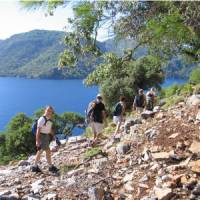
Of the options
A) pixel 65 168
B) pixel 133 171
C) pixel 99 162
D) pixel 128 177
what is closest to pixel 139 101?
pixel 65 168

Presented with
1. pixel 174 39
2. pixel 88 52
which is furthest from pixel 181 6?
pixel 88 52

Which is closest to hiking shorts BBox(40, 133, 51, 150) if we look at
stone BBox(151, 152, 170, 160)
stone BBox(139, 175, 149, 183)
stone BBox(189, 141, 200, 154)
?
stone BBox(151, 152, 170, 160)

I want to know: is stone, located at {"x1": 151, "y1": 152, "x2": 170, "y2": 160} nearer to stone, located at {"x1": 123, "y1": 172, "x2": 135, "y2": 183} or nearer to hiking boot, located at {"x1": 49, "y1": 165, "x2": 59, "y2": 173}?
stone, located at {"x1": 123, "y1": 172, "x2": 135, "y2": 183}

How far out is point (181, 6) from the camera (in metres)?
8.55

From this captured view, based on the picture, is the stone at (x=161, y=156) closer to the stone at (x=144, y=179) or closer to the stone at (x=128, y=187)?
the stone at (x=144, y=179)

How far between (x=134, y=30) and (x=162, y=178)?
445 cm

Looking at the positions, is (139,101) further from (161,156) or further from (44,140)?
(161,156)

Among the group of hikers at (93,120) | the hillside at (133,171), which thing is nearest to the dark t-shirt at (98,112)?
the group of hikers at (93,120)

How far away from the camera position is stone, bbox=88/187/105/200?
41.3ft

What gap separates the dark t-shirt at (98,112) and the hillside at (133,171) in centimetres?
120

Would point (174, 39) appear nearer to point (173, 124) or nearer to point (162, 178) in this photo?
point (162, 178)

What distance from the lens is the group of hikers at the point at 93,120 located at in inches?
629

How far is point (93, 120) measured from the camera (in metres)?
19.2

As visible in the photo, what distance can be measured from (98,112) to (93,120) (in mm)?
385
